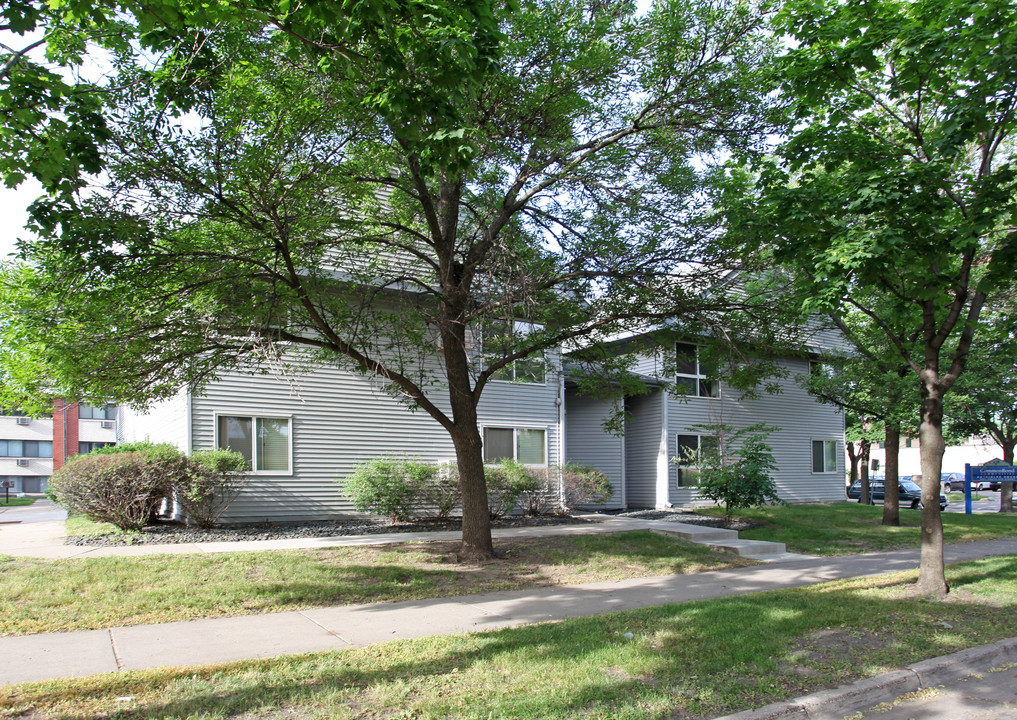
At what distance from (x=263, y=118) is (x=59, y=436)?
46.3 meters

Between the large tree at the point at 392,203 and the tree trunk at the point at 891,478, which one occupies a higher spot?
the large tree at the point at 392,203

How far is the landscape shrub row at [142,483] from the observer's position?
40.4 feet

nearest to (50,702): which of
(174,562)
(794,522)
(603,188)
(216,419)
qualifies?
(174,562)

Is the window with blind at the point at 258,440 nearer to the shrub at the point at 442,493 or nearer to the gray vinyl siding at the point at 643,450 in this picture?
the shrub at the point at 442,493

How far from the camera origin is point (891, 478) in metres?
18.6

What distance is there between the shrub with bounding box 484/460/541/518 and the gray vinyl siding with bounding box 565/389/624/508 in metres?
5.27

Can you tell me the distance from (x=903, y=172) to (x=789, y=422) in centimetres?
1951

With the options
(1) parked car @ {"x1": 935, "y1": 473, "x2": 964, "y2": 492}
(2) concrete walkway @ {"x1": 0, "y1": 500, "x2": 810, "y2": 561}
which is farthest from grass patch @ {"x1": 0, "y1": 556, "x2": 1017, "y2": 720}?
(1) parked car @ {"x1": 935, "y1": 473, "x2": 964, "y2": 492}

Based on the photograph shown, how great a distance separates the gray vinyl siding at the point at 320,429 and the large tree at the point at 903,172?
9.83 meters

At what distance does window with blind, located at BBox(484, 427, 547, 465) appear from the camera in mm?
18141

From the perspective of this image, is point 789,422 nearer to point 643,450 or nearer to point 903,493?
point 643,450

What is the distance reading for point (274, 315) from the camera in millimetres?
9969

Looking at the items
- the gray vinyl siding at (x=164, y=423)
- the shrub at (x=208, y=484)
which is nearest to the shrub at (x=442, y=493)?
the shrub at (x=208, y=484)

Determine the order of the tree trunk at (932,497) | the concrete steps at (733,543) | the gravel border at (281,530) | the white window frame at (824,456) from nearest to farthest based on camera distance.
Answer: the tree trunk at (932,497)
the gravel border at (281,530)
the concrete steps at (733,543)
the white window frame at (824,456)
